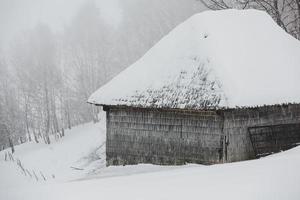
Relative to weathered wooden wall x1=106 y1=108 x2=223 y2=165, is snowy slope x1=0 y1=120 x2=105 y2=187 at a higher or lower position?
lower

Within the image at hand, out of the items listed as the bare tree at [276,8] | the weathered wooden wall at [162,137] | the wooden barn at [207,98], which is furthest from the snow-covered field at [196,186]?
the bare tree at [276,8]

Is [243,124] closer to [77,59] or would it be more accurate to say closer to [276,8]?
[276,8]

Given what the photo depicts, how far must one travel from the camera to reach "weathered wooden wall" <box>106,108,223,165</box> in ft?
48.5

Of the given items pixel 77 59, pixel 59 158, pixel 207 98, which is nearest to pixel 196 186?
pixel 207 98

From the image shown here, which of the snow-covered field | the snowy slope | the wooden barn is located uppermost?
the wooden barn

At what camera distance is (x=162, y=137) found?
52.3 feet

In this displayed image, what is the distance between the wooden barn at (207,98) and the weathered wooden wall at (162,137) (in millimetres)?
29

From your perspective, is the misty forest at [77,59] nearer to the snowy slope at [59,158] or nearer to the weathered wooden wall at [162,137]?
the snowy slope at [59,158]

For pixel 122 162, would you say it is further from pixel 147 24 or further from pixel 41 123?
pixel 41 123

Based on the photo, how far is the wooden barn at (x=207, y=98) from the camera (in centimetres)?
1450

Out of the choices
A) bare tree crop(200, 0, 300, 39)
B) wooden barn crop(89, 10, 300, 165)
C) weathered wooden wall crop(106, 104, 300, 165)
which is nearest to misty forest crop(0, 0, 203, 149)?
bare tree crop(200, 0, 300, 39)

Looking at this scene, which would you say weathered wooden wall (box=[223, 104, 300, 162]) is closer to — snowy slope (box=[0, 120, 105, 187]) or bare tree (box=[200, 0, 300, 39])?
bare tree (box=[200, 0, 300, 39])

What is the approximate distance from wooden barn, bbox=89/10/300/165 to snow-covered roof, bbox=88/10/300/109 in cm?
3

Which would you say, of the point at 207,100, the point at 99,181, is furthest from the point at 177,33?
the point at 99,181
